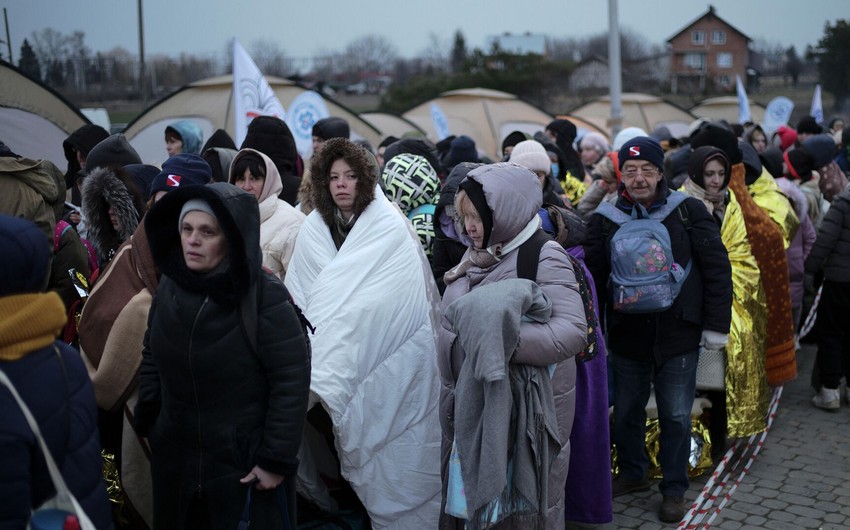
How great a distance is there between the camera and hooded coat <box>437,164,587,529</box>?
3.81 metres

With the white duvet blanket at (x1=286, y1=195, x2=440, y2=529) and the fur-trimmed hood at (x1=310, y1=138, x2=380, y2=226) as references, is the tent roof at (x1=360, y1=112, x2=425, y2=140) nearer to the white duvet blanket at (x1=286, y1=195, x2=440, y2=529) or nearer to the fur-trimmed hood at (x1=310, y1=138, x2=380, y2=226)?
the fur-trimmed hood at (x1=310, y1=138, x2=380, y2=226)

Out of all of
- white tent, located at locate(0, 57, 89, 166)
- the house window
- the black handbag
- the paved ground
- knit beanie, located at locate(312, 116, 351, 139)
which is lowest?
the paved ground

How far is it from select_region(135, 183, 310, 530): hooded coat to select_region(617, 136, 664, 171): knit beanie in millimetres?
2364

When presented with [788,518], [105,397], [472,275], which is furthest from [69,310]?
[788,518]

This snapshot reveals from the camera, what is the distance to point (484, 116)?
68.1ft

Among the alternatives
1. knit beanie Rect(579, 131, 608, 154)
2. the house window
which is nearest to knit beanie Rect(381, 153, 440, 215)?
knit beanie Rect(579, 131, 608, 154)

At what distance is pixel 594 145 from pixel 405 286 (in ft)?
24.4

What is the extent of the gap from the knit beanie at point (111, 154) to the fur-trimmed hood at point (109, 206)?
3.90 ft

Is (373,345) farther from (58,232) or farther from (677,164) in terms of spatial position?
(677,164)

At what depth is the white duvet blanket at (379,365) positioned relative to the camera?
4258 mm

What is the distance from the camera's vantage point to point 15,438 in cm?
238

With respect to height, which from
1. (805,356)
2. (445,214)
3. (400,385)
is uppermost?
(445,214)

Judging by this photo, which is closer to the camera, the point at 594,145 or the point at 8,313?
the point at 8,313

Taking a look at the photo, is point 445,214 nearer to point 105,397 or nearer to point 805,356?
point 105,397
